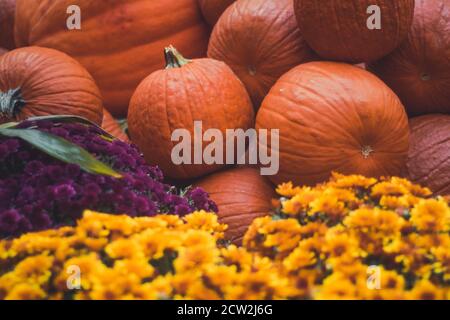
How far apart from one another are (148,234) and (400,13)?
116 centimetres

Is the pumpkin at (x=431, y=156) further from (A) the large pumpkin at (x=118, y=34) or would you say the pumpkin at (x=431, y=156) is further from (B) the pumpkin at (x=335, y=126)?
(A) the large pumpkin at (x=118, y=34)

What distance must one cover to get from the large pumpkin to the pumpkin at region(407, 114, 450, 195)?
3.42 feet

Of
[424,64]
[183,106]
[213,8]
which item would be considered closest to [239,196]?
[183,106]

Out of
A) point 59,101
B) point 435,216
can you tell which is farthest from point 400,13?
point 59,101

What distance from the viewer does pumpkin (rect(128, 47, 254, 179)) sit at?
6.58 ft

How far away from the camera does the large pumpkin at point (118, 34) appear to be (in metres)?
2.62

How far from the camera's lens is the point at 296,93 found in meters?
1.91

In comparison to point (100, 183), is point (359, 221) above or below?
below

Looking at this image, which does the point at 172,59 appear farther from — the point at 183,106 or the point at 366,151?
the point at 366,151

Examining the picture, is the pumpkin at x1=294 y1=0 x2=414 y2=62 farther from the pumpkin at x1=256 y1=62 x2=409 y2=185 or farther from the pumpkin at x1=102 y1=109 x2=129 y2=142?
the pumpkin at x1=102 y1=109 x2=129 y2=142

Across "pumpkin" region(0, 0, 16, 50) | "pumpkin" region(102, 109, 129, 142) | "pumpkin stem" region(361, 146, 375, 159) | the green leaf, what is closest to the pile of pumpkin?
"pumpkin stem" region(361, 146, 375, 159)

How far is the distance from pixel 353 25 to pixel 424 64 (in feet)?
0.98

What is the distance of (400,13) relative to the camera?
1.95 metres
